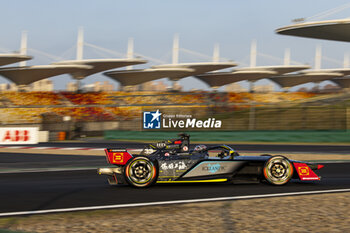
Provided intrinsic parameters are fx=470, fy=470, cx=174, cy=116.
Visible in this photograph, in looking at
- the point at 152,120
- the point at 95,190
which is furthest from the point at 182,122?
the point at 95,190

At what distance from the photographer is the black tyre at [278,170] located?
8539mm

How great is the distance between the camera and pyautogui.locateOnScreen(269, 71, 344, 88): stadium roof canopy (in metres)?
92.9

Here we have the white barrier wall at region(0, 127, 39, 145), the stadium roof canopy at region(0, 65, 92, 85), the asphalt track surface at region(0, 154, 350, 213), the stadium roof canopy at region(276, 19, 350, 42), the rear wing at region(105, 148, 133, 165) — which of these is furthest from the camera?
the stadium roof canopy at region(0, 65, 92, 85)

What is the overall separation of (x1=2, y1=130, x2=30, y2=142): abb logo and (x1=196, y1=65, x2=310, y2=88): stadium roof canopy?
64515 mm

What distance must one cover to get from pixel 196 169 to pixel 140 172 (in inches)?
39.9

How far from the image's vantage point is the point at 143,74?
80.7 meters

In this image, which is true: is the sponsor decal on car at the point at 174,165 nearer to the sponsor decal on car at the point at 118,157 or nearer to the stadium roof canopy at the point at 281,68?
the sponsor decal on car at the point at 118,157

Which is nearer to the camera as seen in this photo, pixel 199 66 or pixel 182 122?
pixel 182 122

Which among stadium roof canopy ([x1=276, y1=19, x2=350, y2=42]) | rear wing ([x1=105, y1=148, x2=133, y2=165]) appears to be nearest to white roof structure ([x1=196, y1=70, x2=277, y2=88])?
stadium roof canopy ([x1=276, y1=19, x2=350, y2=42])

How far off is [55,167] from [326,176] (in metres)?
7.38

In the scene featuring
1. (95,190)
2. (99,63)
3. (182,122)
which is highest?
(99,63)

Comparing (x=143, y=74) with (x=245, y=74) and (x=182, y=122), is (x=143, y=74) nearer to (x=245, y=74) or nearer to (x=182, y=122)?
(x=245, y=74)

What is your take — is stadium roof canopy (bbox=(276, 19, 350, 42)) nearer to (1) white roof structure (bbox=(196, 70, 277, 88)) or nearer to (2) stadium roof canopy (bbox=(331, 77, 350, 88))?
(1) white roof structure (bbox=(196, 70, 277, 88))

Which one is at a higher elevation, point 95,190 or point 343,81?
point 343,81
